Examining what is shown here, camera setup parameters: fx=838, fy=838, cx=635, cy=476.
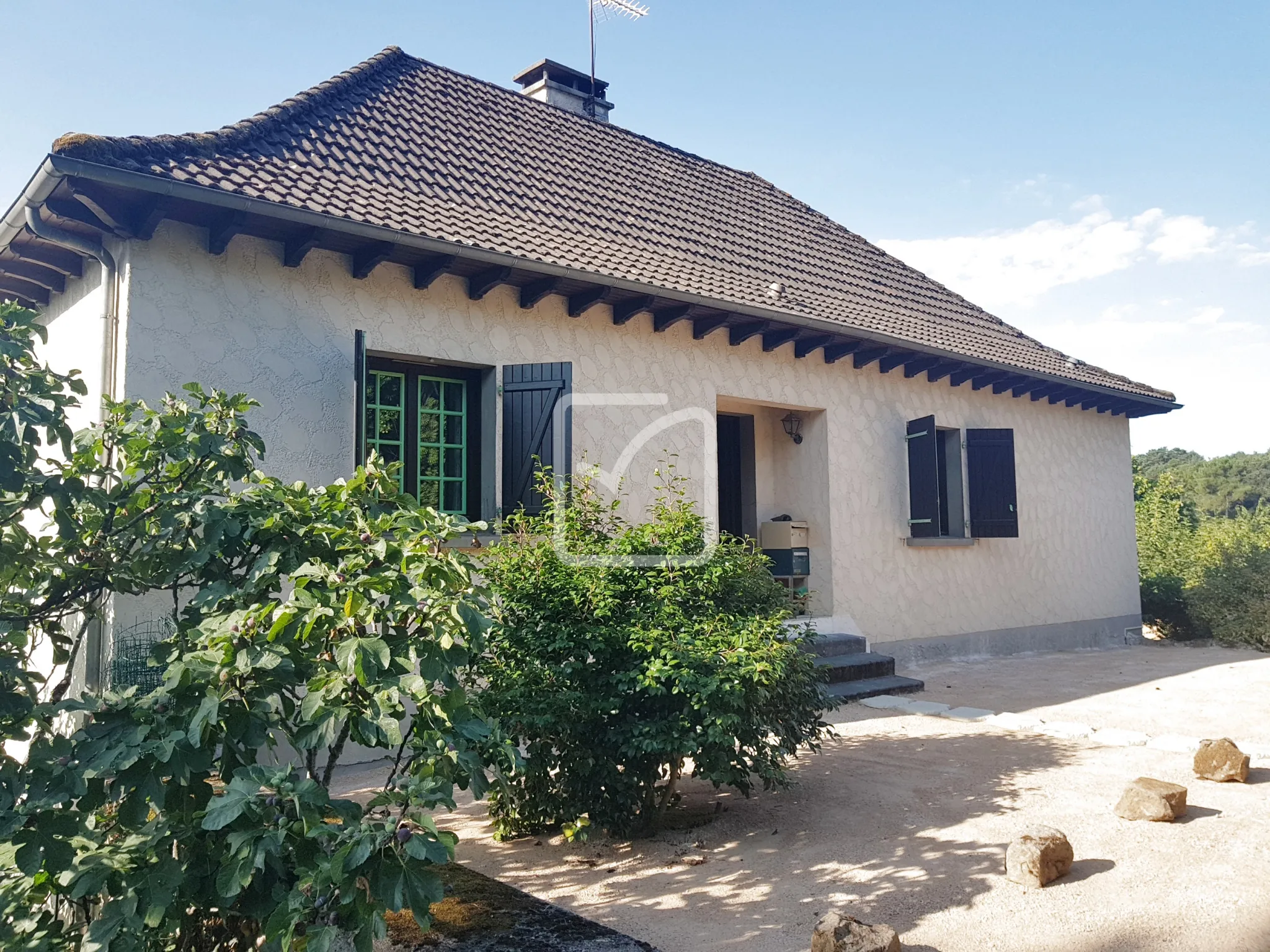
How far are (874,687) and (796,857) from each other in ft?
14.2

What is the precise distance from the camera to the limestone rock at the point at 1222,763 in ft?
16.1

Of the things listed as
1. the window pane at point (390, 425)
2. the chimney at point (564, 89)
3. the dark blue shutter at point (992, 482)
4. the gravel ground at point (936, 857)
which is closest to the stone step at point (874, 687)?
the gravel ground at point (936, 857)

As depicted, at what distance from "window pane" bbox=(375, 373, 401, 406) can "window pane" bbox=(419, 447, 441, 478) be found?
0.43 meters

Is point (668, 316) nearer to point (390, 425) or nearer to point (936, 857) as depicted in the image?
point (390, 425)

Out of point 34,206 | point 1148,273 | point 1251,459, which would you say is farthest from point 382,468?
point 1251,459

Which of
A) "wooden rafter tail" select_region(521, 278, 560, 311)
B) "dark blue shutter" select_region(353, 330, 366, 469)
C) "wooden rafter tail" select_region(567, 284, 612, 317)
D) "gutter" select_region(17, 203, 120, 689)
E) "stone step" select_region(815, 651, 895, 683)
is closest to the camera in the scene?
"gutter" select_region(17, 203, 120, 689)

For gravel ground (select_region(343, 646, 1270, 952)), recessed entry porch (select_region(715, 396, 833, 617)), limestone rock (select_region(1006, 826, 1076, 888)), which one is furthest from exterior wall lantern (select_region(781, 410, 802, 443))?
limestone rock (select_region(1006, 826, 1076, 888))

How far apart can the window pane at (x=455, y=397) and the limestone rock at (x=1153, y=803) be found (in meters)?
5.26

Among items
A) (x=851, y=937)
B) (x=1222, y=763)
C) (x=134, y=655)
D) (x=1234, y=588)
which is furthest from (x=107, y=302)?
(x=1234, y=588)

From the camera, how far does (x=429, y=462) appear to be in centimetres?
674

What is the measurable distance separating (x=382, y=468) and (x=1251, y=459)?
60.7 meters

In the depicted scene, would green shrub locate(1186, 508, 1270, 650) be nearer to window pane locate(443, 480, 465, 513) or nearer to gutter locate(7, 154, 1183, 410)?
gutter locate(7, 154, 1183, 410)

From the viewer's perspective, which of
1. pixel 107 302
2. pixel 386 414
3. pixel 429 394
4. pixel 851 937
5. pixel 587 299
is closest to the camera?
pixel 851 937

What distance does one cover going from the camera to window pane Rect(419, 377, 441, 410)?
6762 mm
